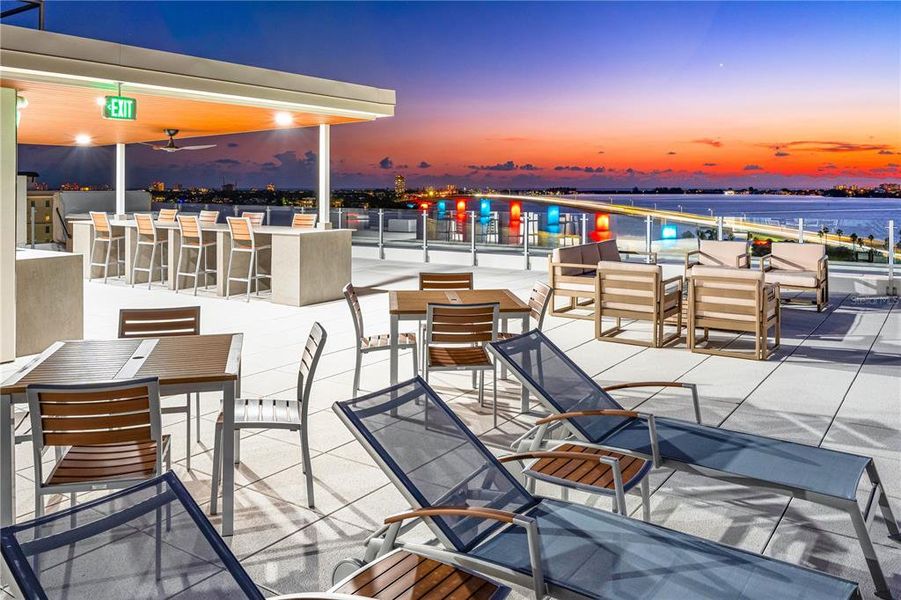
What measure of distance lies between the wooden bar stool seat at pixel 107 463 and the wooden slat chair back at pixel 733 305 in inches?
230

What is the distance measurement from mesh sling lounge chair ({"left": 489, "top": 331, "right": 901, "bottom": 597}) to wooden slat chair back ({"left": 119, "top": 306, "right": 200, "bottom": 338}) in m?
2.14

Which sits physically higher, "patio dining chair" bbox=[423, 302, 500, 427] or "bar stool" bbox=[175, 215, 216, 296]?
"bar stool" bbox=[175, 215, 216, 296]

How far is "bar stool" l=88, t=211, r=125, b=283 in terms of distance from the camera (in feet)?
43.6

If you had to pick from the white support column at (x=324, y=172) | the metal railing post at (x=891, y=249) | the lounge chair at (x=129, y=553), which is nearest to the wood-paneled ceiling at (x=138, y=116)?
the white support column at (x=324, y=172)

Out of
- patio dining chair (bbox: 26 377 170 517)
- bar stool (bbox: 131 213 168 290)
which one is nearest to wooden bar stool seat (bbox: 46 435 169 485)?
patio dining chair (bbox: 26 377 170 517)

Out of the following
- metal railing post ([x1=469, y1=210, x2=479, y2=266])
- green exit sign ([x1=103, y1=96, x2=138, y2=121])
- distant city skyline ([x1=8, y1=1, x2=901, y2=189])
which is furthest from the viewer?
distant city skyline ([x1=8, y1=1, x2=901, y2=189])

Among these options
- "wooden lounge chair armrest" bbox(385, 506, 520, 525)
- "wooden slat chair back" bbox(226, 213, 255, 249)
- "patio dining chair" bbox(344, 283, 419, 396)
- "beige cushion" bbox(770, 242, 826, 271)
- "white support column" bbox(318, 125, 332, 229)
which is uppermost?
"white support column" bbox(318, 125, 332, 229)

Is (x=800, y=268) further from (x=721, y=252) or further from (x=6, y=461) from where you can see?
(x=6, y=461)

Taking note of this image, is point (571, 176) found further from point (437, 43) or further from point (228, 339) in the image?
point (228, 339)

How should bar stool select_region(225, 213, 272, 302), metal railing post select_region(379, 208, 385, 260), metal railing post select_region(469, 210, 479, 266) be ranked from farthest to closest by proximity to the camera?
1. metal railing post select_region(379, 208, 385, 260)
2. metal railing post select_region(469, 210, 479, 266)
3. bar stool select_region(225, 213, 272, 302)

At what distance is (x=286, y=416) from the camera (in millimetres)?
4148

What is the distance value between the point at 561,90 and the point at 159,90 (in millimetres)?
23264

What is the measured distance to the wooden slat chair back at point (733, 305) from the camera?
25.2 feet

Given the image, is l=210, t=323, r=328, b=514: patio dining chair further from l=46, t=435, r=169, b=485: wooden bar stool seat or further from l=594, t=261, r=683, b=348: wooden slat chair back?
l=594, t=261, r=683, b=348: wooden slat chair back
